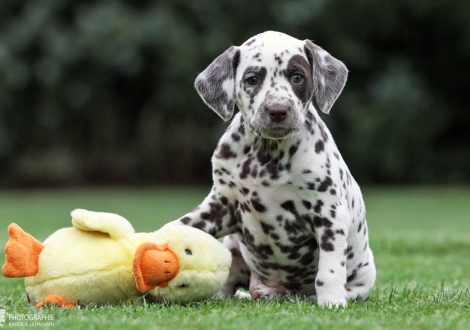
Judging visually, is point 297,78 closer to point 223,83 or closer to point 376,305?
point 223,83

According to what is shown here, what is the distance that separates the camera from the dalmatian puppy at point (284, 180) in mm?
4180

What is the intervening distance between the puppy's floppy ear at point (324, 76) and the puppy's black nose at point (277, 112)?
41 centimetres

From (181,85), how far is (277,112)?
18838 mm

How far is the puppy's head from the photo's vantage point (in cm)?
416

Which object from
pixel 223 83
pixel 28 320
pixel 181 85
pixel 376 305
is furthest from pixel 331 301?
pixel 181 85

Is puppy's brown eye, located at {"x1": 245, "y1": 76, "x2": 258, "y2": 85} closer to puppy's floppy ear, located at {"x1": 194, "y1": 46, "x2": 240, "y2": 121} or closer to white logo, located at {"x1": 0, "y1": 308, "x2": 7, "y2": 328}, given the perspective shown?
puppy's floppy ear, located at {"x1": 194, "y1": 46, "x2": 240, "y2": 121}

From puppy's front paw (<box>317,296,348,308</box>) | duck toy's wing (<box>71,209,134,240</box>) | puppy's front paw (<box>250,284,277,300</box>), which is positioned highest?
duck toy's wing (<box>71,209,134,240</box>)

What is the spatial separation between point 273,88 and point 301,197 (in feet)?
2.23

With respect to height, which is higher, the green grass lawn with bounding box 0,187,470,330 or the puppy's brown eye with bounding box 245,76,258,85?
the puppy's brown eye with bounding box 245,76,258,85

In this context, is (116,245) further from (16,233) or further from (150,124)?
(150,124)

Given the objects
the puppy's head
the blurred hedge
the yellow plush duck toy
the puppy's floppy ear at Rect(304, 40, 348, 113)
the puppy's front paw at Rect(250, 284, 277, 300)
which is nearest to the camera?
the yellow plush duck toy

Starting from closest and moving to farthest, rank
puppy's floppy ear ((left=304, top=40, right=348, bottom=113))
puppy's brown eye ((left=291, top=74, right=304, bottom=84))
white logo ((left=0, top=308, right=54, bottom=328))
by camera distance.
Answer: white logo ((left=0, top=308, right=54, bottom=328))
puppy's brown eye ((left=291, top=74, right=304, bottom=84))
puppy's floppy ear ((left=304, top=40, right=348, bottom=113))

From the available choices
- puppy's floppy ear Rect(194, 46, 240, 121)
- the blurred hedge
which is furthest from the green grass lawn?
the blurred hedge

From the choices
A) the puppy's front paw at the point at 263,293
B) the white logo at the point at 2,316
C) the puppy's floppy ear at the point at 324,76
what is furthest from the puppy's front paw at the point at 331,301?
the white logo at the point at 2,316
